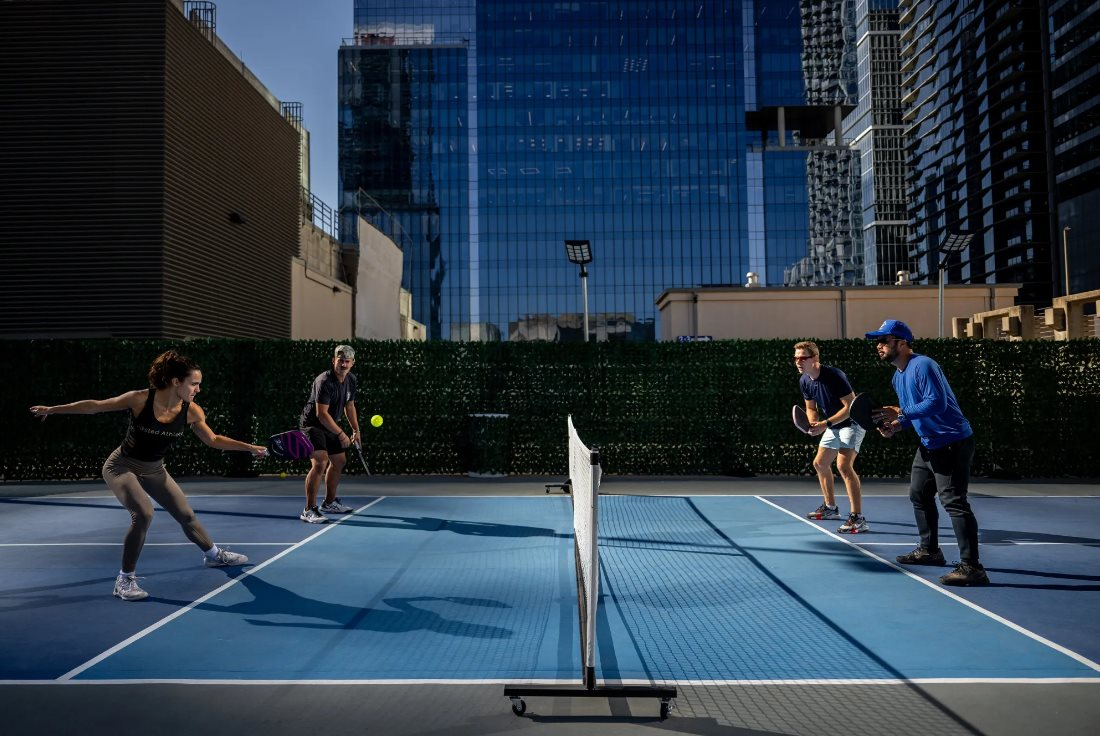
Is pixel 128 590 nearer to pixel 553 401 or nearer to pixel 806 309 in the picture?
pixel 553 401

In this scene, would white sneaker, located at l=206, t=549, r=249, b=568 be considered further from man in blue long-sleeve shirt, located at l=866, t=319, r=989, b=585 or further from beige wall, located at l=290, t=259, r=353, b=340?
beige wall, located at l=290, t=259, r=353, b=340

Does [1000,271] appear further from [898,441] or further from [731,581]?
[731,581]

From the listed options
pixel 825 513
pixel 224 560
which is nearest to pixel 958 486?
pixel 825 513

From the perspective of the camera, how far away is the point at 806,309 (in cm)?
2494

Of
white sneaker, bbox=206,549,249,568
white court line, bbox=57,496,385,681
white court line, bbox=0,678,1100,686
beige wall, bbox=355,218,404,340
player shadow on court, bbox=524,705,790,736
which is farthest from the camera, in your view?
beige wall, bbox=355,218,404,340

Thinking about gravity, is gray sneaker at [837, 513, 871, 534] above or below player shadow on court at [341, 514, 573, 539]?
above

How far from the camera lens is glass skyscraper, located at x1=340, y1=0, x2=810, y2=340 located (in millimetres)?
81375

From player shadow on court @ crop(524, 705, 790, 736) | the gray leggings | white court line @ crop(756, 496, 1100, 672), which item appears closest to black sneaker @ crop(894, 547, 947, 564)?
white court line @ crop(756, 496, 1100, 672)

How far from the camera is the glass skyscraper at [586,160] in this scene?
A: 8138cm

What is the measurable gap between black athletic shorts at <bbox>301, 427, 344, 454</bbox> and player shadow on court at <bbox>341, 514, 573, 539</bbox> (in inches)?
38.3

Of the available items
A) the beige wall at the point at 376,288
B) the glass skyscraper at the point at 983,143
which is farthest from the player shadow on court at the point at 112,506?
the glass skyscraper at the point at 983,143

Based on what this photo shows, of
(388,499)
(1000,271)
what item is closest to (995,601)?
(388,499)

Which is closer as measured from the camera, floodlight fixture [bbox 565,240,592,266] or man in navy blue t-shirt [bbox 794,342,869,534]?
man in navy blue t-shirt [bbox 794,342,869,534]

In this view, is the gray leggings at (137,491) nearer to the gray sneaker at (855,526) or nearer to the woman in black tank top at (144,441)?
the woman in black tank top at (144,441)
